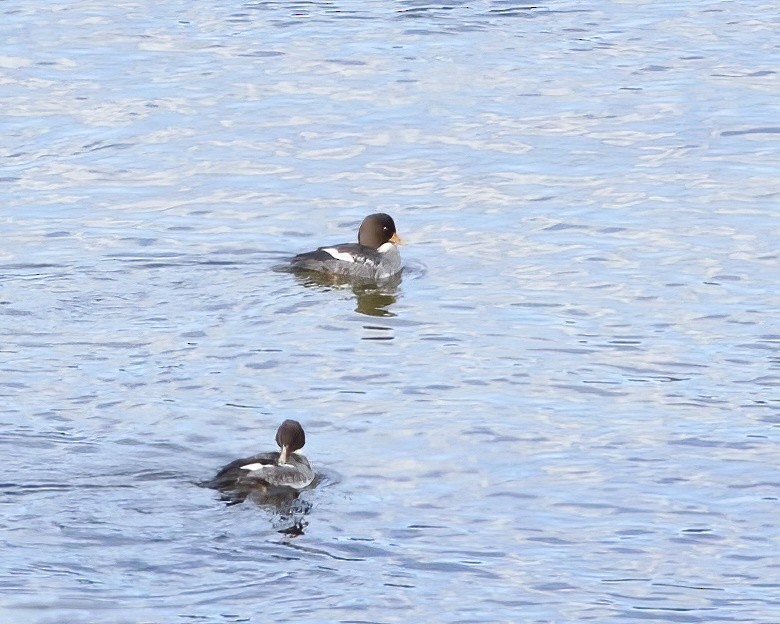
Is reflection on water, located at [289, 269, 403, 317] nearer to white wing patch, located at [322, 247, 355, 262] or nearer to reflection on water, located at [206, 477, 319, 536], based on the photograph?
white wing patch, located at [322, 247, 355, 262]

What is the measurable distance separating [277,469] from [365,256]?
252 inches

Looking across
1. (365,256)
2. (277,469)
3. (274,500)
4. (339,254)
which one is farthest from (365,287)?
(274,500)

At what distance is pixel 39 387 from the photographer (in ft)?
51.2

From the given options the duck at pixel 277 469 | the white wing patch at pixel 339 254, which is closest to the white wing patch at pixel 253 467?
the duck at pixel 277 469

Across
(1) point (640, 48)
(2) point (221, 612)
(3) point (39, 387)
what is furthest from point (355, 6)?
(2) point (221, 612)

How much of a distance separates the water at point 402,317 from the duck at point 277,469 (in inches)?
6.2

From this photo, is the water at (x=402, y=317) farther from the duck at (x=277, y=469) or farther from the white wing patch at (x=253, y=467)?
the white wing patch at (x=253, y=467)

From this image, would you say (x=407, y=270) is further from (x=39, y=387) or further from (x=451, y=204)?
(x=39, y=387)

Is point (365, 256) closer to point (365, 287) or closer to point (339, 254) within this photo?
point (339, 254)

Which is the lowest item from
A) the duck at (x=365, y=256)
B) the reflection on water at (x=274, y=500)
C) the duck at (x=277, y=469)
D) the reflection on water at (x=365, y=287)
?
the reflection on water at (x=274, y=500)

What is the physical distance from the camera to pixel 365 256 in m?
19.4

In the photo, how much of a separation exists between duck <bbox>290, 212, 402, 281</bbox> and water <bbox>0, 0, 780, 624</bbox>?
271mm

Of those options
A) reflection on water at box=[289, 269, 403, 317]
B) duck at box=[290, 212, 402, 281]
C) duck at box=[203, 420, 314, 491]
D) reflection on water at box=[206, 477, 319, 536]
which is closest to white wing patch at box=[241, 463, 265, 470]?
duck at box=[203, 420, 314, 491]

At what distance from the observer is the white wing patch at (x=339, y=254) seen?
1933 cm
